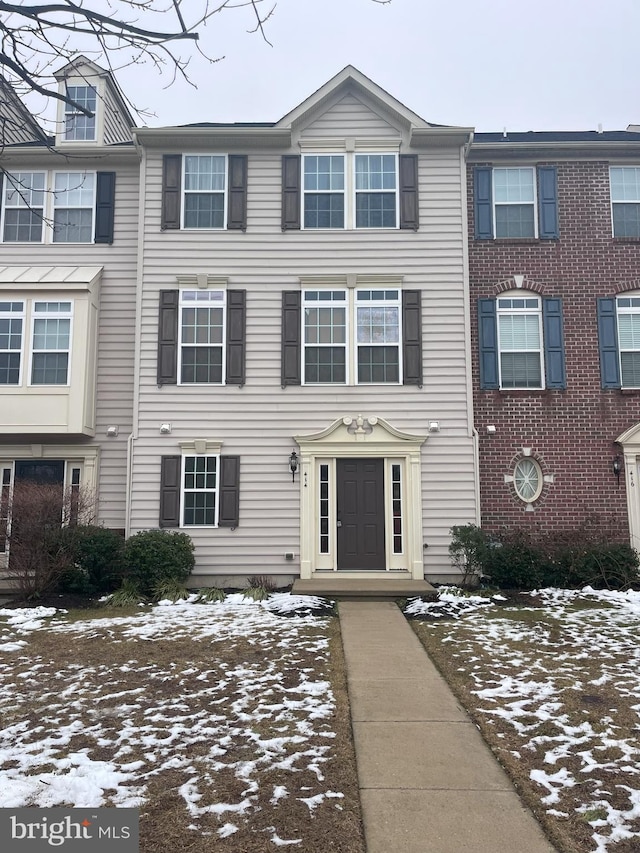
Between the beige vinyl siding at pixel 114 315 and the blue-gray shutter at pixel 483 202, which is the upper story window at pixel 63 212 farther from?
the blue-gray shutter at pixel 483 202

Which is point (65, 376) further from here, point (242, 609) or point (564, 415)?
point (564, 415)

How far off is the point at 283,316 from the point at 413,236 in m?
2.93

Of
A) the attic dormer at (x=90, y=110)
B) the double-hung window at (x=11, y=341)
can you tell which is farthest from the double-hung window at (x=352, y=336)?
the attic dormer at (x=90, y=110)

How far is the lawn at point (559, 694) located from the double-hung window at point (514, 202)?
7.02 metres

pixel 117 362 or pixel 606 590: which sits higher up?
pixel 117 362

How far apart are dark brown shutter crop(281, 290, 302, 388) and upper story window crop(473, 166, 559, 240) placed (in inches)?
153

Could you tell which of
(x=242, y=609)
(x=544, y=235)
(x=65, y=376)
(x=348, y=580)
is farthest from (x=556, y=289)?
(x=65, y=376)

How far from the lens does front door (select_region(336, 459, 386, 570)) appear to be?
10945mm

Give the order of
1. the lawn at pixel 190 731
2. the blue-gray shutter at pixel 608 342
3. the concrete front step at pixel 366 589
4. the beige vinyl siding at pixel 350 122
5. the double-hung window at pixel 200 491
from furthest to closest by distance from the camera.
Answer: the beige vinyl siding at pixel 350 122
the blue-gray shutter at pixel 608 342
the double-hung window at pixel 200 491
the concrete front step at pixel 366 589
the lawn at pixel 190 731

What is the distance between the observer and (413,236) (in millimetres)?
11555

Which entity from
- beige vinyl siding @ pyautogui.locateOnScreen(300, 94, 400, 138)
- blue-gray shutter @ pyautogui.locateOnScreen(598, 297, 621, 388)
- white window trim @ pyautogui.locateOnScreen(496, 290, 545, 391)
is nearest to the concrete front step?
white window trim @ pyautogui.locateOnScreen(496, 290, 545, 391)

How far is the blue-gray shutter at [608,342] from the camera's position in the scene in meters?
11.5

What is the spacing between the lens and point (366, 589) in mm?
9859

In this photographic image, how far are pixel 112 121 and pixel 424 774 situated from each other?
14218mm
